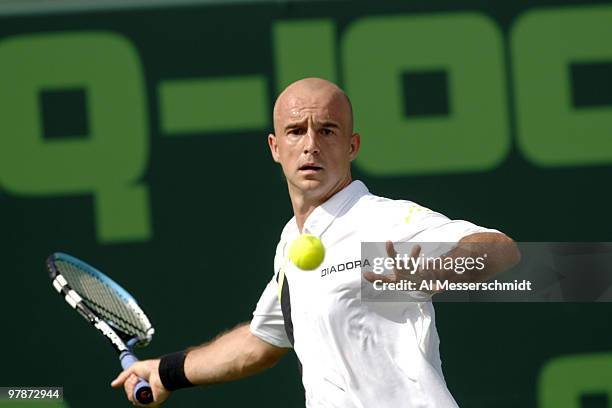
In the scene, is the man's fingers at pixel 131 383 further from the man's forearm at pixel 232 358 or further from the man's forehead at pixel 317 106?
the man's forehead at pixel 317 106

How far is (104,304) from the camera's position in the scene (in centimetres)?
516

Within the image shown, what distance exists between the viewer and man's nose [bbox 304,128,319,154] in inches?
167

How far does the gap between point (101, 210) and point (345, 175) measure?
2.14m

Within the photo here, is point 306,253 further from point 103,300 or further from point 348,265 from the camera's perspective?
point 103,300

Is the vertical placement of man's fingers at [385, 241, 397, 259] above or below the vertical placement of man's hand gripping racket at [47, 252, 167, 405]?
above

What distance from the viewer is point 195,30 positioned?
6.12m

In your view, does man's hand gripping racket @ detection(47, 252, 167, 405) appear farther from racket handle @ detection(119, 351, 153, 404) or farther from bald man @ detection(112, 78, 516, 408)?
bald man @ detection(112, 78, 516, 408)

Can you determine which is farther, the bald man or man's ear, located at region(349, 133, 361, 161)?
man's ear, located at region(349, 133, 361, 161)

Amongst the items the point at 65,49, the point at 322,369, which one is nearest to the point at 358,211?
the point at 322,369

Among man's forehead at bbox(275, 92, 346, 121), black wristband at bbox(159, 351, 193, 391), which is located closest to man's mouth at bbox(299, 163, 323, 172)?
man's forehead at bbox(275, 92, 346, 121)

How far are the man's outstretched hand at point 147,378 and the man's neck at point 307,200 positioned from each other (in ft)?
2.78

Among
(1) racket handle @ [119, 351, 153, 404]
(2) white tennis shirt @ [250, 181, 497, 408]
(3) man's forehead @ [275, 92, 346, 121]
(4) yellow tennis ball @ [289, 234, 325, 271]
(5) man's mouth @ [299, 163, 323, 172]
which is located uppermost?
(3) man's forehead @ [275, 92, 346, 121]

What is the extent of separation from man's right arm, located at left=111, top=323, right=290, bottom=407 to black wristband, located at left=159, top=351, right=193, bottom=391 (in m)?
0.01

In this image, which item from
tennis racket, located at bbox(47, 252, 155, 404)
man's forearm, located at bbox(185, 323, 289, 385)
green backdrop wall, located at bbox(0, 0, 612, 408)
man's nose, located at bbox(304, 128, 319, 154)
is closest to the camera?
man's nose, located at bbox(304, 128, 319, 154)
